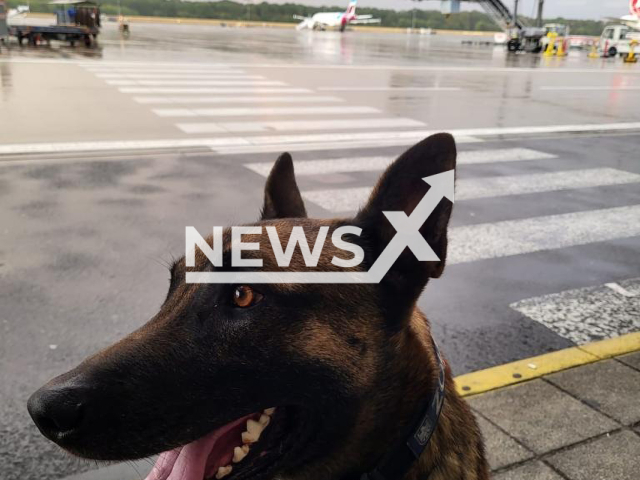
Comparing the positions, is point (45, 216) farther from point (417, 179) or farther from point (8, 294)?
point (417, 179)

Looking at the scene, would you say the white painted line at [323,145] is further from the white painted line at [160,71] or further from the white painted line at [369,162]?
the white painted line at [160,71]

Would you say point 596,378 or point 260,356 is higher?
point 260,356

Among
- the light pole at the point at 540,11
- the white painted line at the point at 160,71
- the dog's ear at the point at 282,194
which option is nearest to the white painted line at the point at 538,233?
the dog's ear at the point at 282,194

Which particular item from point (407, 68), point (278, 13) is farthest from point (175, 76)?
point (278, 13)

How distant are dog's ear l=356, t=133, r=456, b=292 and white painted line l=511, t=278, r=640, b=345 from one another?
238cm

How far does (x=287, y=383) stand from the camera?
183 cm

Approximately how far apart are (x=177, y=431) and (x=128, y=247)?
150 inches

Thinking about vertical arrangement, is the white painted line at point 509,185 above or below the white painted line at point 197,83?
below

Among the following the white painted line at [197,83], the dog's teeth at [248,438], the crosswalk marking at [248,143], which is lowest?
the crosswalk marking at [248,143]

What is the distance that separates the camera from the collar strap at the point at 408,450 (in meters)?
1.94

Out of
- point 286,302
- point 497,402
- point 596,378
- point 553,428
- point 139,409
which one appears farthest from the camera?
point 596,378

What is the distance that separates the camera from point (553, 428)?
3.03m

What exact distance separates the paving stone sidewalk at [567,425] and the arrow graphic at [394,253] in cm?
128

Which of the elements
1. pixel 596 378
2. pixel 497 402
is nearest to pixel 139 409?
pixel 497 402
